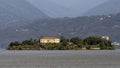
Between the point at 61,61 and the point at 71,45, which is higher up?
the point at 71,45

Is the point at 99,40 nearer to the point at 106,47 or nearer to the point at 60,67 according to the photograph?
the point at 106,47

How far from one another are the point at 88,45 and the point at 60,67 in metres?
98.7

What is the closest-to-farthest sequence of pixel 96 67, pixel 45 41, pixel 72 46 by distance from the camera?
pixel 96 67
pixel 72 46
pixel 45 41

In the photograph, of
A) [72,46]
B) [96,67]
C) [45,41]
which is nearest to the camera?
[96,67]

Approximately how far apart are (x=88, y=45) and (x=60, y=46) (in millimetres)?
7766

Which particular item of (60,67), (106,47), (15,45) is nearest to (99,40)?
(106,47)

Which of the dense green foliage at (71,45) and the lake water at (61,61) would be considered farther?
the dense green foliage at (71,45)

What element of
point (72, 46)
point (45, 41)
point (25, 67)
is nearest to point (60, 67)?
point (25, 67)

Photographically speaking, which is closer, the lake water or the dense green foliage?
the lake water

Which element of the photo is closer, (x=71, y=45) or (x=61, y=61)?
(x=61, y=61)

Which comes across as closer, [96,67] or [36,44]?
[96,67]

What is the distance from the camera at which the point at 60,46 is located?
159750 mm

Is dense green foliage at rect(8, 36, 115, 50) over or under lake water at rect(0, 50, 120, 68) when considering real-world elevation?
over

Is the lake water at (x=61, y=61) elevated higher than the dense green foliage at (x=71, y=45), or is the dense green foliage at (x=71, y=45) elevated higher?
the dense green foliage at (x=71, y=45)
